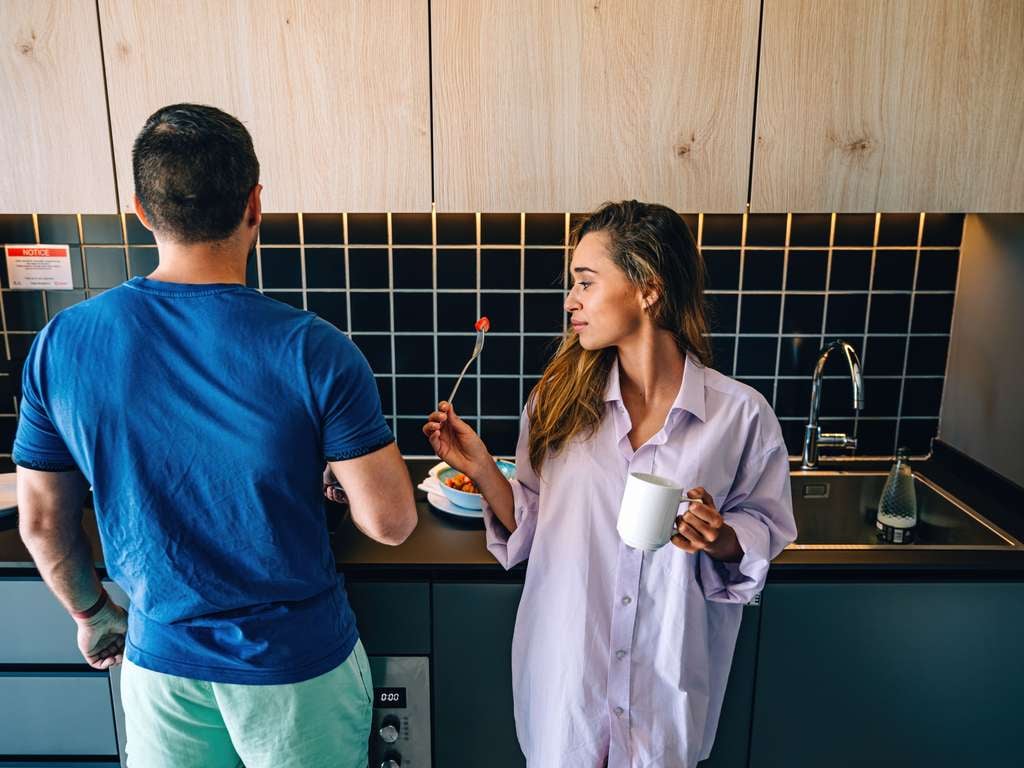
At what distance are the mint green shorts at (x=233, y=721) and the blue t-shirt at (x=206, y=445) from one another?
3 centimetres

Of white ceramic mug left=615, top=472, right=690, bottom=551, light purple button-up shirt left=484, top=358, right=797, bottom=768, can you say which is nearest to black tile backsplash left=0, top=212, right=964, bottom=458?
light purple button-up shirt left=484, top=358, right=797, bottom=768

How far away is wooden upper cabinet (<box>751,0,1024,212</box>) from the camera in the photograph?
1483 mm

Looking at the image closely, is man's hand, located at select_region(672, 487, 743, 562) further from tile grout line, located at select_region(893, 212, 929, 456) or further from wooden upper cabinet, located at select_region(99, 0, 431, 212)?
tile grout line, located at select_region(893, 212, 929, 456)

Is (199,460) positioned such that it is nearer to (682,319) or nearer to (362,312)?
(682,319)

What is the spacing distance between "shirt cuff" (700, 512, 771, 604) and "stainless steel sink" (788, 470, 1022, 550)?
14.0 inches

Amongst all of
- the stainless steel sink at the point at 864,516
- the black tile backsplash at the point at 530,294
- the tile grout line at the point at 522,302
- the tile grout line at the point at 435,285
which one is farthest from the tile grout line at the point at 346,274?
the stainless steel sink at the point at 864,516

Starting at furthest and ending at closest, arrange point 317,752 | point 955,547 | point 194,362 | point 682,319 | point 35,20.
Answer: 1. point 955,547
2. point 35,20
3. point 682,319
4. point 317,752
5. point 194,362

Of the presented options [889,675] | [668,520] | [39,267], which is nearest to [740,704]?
[889,675]

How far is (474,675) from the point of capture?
5.06 ft

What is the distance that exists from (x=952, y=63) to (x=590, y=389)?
40.7 inches

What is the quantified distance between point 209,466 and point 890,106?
1.47 m

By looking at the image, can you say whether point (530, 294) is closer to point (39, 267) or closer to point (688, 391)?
point (688, 391)

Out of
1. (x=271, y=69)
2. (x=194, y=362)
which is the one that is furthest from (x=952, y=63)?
(x=194, y=362)

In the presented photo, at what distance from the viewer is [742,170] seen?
1542 mm
